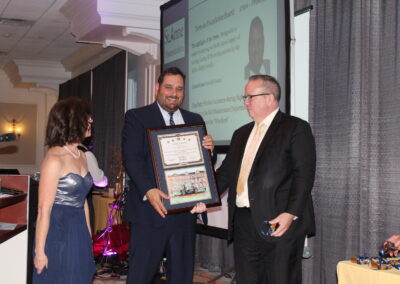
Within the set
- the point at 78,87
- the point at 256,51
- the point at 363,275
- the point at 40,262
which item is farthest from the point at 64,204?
the point at 78,87

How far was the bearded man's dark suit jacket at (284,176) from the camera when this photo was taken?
2.80 m

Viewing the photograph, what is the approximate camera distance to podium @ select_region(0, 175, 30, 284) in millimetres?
3180

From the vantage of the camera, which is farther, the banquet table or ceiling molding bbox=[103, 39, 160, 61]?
ceiling molding bbox=[103, 39, 160, 61]

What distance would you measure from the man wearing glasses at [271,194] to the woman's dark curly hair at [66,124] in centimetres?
92

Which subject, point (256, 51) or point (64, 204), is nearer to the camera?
point (64, 204)

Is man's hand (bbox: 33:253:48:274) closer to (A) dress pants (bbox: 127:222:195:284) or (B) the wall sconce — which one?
(A) dress pants (bbox: 127:222:195:284)

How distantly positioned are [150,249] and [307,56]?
187 centimetres

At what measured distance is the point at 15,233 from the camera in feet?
10.3

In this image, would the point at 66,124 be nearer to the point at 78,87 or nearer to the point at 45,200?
the point at 45,200

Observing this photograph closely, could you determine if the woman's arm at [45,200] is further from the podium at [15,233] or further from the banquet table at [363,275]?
the banquet table at [363,275]

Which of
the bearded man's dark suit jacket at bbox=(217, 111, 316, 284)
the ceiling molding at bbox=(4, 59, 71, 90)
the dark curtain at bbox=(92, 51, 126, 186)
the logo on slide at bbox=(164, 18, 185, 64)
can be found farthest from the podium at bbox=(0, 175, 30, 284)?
the ceiling molding at bbox=(4, 59, 71, 90)

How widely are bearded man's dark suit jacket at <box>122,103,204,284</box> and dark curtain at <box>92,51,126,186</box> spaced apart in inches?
192

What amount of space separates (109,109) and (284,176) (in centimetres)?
694

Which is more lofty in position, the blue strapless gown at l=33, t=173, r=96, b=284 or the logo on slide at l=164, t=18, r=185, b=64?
the logo on slide at l=164, t=18, r=185, b=64
